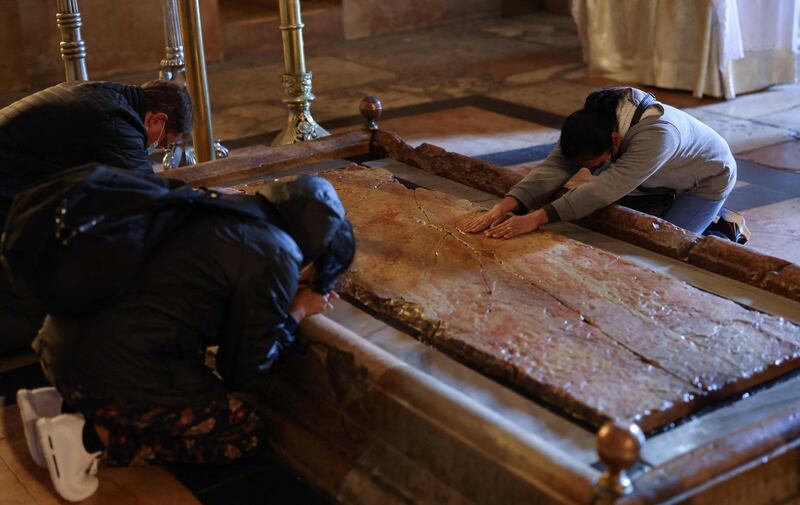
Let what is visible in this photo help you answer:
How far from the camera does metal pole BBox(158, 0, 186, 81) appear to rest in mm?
5844

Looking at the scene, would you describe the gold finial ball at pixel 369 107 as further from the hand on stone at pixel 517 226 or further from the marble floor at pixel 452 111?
the hand on stone at pixel 517 226

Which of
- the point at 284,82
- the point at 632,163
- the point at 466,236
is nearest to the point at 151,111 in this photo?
the point at 466,236

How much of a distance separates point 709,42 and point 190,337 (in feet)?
17.6

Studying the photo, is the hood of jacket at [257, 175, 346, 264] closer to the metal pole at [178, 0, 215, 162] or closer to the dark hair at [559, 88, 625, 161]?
the dark hair at [559, 88, 625, 161]

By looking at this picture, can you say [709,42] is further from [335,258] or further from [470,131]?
[335,258]

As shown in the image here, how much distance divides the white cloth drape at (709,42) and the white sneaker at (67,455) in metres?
5.54

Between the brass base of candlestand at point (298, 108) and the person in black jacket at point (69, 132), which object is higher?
the person in black jacket at point (69, 132)

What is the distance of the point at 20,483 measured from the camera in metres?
3.09

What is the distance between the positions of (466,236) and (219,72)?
17.1 ft

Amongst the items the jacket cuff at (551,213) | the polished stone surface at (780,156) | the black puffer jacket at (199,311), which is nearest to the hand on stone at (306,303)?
the black puffer jacket at (199,311)

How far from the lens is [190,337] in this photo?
2912 millimetres

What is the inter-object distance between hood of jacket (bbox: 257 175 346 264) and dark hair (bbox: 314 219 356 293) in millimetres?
26

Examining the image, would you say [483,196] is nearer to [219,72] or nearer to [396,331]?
[396,331]

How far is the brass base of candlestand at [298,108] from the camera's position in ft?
20.6
